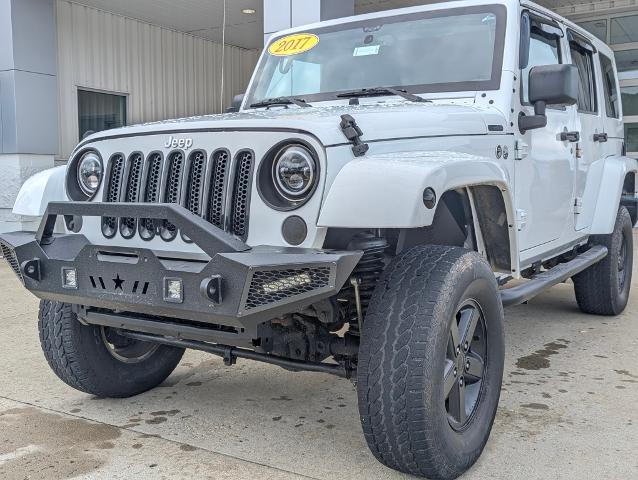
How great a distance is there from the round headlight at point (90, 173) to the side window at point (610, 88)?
161 inches

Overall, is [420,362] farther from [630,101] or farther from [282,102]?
[630,101]

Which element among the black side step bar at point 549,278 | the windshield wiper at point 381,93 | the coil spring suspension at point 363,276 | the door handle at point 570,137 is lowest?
the black side step bar at point 549,278

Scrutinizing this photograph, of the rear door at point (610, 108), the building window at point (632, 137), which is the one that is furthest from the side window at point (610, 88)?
the building window at point (632, 137)

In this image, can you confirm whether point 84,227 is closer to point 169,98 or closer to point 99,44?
point 99,44

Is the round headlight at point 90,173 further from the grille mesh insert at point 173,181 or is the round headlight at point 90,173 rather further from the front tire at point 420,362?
the front tire at point 420,362

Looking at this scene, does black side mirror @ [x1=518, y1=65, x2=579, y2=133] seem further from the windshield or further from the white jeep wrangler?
the windshield

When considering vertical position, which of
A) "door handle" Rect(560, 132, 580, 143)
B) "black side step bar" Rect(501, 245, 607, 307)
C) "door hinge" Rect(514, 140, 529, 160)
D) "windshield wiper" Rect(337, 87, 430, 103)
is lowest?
"black side step bar" Rect(501, 245, 607, 307)

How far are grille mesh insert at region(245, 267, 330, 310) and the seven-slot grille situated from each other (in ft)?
1.09

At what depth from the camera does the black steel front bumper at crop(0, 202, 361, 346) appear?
220 cm

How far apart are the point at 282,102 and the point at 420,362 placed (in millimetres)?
1825

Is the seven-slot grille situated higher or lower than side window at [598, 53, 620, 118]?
lower

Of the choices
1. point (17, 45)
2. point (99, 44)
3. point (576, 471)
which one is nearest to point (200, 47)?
point (99, 44)

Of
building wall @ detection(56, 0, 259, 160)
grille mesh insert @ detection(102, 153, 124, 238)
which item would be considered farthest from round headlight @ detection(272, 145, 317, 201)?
building wall @ detection(56, 0, 259, 160)

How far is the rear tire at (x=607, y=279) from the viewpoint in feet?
17.0
